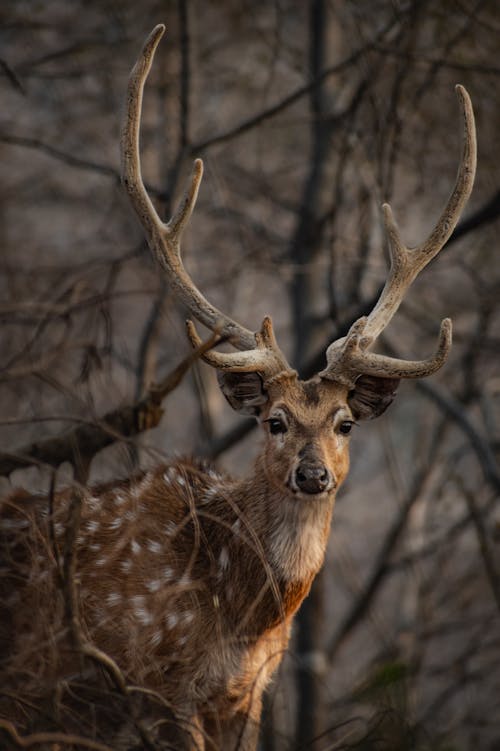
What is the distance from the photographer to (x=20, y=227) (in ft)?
56.0

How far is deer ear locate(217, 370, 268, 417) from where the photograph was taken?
21.8 ft

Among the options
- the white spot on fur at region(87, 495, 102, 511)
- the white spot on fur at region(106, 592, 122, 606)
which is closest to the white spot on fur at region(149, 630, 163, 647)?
the white spot on fur at region(106, 592, 122, 606)

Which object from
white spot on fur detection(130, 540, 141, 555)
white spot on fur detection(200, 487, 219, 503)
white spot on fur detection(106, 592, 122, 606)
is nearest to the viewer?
white spot on fur detection(106, 592, 122, 606)

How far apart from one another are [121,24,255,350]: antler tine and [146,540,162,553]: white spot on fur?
1283 millimetres

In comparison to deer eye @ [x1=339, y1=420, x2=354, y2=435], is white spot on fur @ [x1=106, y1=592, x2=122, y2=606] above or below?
below

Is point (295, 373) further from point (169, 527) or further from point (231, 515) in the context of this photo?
point (169, 527)

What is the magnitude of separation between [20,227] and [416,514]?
7802mm

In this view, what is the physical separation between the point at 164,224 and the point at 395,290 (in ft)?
4.78

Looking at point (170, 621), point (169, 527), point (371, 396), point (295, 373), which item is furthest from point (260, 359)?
point (170, 621)

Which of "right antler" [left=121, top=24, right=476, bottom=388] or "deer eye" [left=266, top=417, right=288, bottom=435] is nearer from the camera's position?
"right antler" [left=121, top=24, right=476, bottom=388]

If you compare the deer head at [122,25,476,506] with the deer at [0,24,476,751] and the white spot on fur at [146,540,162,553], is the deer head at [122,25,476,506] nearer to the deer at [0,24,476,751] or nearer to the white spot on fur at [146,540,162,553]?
the deer at [0,24,476,751]

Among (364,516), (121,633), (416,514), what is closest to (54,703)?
(121,633)

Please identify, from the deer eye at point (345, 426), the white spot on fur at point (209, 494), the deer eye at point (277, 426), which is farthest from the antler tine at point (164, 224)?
the white spot on fur at point (209, 494)

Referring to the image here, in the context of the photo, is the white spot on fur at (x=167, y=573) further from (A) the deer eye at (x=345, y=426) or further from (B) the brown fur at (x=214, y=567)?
(A) the deer eye at (x=345, y=426)
